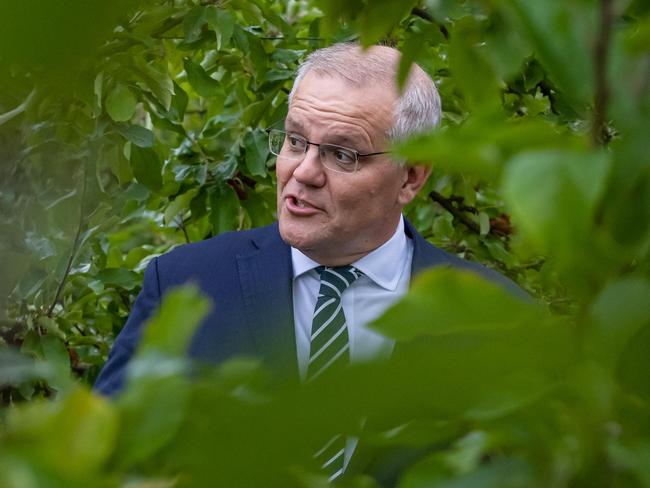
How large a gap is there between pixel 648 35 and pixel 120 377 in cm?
176

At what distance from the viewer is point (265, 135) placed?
9.19ft

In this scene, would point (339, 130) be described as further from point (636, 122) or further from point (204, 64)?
point (636, 122)

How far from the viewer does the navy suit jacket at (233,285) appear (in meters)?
2.29

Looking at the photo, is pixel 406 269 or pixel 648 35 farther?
pixel 406 269

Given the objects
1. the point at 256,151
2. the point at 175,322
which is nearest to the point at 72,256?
the point at 256,151

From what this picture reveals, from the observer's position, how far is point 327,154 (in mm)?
2654

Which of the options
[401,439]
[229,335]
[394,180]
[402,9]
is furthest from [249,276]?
[401,439]

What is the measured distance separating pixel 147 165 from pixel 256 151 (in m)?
0.40

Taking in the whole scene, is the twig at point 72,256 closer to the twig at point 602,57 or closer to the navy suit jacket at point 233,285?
the navy suit jacket at point 233,285

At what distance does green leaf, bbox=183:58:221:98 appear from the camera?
251cm

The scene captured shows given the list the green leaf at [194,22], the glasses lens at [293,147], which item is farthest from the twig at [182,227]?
the green leaf at [194,22]

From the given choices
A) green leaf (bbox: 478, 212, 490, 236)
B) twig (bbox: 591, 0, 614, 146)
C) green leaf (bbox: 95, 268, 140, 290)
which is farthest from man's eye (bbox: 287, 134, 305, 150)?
twig (bbox: 591, 0, 614, 146)

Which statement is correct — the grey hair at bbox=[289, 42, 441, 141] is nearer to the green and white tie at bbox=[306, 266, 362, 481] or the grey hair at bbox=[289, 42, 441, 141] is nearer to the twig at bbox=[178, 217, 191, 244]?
the green and white tie at bbox=[306, 266, 362, 481]

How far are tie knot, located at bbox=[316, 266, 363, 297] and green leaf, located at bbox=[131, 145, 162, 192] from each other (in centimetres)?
47
